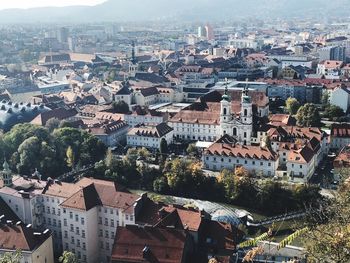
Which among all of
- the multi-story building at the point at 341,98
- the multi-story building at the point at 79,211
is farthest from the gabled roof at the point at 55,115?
the multi-story building at the point at 341,98

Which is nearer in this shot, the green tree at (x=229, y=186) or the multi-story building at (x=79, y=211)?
the multi-story building at (x=79, y=211)

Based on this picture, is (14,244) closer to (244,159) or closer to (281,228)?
(281,228)

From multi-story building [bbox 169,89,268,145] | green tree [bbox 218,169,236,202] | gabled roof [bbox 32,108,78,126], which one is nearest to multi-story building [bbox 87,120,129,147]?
multi-story building [bbox 169,89,268,145]

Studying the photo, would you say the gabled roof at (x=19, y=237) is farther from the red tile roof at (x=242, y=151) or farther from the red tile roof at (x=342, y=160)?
the red tile roof at (x=342, y=160)

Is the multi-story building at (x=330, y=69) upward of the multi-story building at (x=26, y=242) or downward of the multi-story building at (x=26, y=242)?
upward

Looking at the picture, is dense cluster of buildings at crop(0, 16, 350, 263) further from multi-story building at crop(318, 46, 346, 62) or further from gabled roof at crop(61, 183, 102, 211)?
multi-story building at crop(318, 46, 346, 62)

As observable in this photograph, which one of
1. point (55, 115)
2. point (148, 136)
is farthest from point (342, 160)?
point (55, 115)

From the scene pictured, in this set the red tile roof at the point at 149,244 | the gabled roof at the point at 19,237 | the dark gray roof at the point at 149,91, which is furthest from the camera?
the dark gray roof at the point at 149,91
